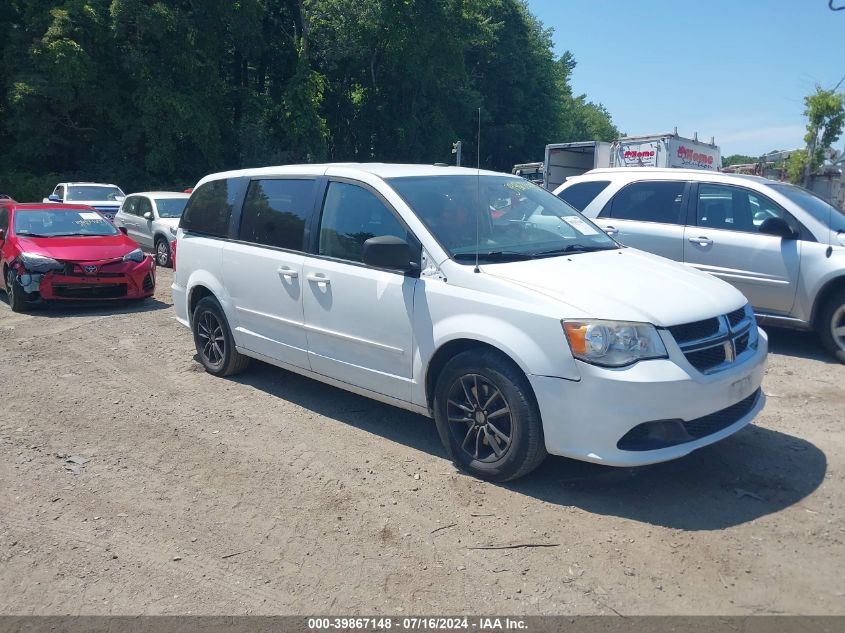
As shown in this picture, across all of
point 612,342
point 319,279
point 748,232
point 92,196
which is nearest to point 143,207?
point 92,196

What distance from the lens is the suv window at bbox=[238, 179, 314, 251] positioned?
580 cm

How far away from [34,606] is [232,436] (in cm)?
217

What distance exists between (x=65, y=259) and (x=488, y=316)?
768 cm

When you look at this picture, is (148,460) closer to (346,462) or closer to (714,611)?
(346,462)

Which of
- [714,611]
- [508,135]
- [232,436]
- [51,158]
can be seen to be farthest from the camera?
[508,135]

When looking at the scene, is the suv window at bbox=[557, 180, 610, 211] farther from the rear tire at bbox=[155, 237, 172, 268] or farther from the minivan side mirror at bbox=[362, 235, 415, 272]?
the rear tire at bbox=[155, 237, 172, 268]

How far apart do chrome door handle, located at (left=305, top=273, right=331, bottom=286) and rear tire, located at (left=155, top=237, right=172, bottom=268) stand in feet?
Result: 36.4

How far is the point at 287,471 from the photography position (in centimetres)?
478

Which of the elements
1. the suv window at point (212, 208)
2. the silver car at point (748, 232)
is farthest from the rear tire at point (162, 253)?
the silver car at point (748, 232)

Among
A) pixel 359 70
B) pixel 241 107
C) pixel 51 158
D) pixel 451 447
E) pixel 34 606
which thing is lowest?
pixel 34 606

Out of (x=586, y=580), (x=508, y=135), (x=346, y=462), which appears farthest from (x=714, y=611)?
(x=508, y=135)

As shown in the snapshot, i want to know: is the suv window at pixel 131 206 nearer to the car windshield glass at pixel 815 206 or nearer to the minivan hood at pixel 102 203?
the minivan hood at pixel 102 203

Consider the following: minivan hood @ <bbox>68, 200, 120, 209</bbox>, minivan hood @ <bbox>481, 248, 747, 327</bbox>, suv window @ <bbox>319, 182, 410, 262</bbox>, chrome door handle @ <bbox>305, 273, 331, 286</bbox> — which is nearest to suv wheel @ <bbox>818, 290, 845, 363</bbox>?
minivan hood @ <bbox>481, 248, 747, 327</bbox>

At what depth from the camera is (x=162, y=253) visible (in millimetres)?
15961
